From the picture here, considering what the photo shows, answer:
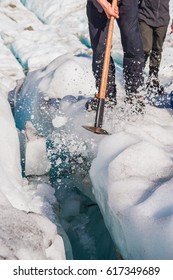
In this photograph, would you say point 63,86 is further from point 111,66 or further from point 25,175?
point 25,175

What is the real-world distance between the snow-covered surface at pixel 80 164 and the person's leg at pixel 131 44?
0.33 metres

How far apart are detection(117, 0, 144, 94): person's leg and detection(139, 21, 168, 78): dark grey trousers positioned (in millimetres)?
734

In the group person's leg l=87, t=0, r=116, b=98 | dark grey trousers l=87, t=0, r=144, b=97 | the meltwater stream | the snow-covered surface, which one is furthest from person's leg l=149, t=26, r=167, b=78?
the meltwater stream

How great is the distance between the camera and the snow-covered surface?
7.52 ft

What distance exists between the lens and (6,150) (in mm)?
3688

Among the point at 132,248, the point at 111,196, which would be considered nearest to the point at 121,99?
the point at 111,196

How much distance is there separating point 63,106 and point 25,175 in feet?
3.96

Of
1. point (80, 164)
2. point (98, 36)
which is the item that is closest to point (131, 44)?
point (98, 36)

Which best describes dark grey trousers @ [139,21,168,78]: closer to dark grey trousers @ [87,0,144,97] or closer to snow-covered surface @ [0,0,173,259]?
snow-covered surface @ [0,0,173,259]

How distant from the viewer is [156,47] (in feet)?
16.3

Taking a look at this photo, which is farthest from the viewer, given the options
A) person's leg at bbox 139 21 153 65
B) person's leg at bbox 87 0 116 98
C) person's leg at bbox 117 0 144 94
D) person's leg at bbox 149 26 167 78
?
person's leg at bbox 149 26 167 78

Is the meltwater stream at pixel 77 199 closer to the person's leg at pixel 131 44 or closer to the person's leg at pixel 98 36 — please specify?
the person's leg at pixel 98 36

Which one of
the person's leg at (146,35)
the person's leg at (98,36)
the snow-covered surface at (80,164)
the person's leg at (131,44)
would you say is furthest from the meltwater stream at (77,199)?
the person's leg at (146,35)

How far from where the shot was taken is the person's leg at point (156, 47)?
479 cm
